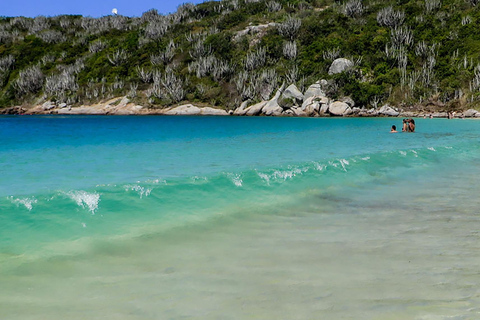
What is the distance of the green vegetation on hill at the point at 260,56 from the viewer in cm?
7175

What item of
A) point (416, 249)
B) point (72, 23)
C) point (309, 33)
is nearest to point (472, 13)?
point (309, 33)

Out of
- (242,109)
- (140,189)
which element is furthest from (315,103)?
(140,189)

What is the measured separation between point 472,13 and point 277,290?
93220 millimetres

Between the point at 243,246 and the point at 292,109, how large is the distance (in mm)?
66992

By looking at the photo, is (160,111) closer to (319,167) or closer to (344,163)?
(344,163)

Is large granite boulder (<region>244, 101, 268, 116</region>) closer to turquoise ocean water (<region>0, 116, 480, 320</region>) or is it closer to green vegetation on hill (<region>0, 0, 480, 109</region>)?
green vegetation on hill (<region>0, 0, 480, 109</region>)

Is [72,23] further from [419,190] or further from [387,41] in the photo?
[419,190]

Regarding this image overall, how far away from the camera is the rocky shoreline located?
66.2 m

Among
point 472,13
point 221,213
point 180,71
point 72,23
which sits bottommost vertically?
point 221,213

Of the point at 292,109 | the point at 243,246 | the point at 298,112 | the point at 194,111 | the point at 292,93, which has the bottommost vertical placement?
the point at 243,246

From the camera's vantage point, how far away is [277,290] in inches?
174

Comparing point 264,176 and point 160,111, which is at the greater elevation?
point 160,111

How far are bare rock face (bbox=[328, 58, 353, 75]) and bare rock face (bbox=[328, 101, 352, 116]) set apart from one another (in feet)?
34.4

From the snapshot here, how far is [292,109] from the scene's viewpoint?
71.7 m
